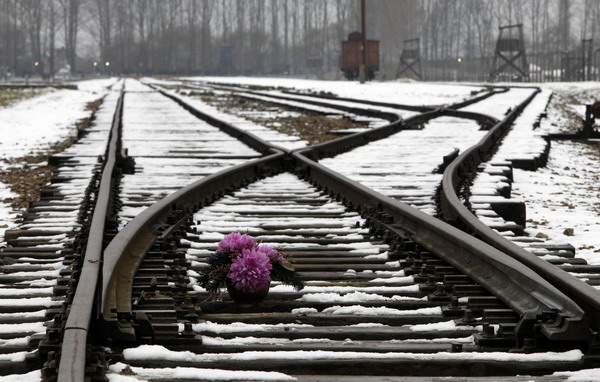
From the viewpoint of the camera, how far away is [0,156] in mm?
15508

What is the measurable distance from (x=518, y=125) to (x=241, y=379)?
16112mm

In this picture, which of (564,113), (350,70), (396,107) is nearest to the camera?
(396,107)

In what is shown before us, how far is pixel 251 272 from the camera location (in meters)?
4.80

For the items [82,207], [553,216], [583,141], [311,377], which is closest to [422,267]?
[311,377]

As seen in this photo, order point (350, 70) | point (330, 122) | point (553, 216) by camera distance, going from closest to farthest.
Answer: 1. point (553, 216)
2. point (330, 122)
3. point (350, 70)

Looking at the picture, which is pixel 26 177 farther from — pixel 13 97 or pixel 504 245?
pixel 13 97

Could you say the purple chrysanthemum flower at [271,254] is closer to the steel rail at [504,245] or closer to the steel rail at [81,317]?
the steel rail at [81,317]

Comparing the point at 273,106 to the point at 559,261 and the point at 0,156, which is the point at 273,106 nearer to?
the point at 0,156

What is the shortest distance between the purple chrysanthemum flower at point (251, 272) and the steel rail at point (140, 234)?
0.49 metres

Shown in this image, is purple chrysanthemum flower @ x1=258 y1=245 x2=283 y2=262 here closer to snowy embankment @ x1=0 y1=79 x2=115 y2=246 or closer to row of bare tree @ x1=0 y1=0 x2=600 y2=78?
snowy embankment @ x1=0 y1=79 x2=115 y2=246

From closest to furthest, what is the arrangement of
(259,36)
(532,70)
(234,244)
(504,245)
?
(234,244) → (504,245) → (532,70) → (259,36)

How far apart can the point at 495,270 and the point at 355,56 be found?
6916 cm

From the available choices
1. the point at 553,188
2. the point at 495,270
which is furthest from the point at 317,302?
the point at 553,188

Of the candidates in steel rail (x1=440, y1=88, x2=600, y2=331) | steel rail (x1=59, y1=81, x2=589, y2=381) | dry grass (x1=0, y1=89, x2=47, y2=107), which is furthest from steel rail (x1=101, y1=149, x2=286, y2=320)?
dry grass (x1=0, y1=89, x2=47, y2=107)
